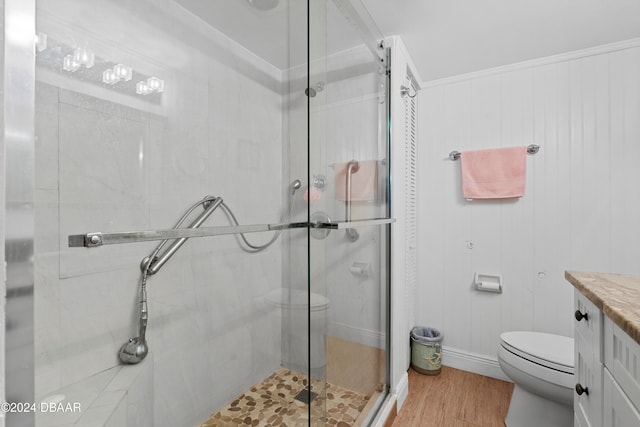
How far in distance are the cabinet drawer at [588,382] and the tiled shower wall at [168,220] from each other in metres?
1.10

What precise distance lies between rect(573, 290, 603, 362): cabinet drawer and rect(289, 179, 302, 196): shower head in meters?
1.06

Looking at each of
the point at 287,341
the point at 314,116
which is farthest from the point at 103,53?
the point at 287,341

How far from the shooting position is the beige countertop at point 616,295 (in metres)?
0.73

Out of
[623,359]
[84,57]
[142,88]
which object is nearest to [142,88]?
[142,88]

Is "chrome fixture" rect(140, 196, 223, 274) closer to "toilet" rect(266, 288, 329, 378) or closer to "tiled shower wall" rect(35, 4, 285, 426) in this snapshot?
"tiled shower wall" rect(35, 4, 285, 426)

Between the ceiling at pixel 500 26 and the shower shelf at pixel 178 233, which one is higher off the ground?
the ceiling at pixel 500 26

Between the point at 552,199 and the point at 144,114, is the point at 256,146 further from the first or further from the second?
the point at 552,199

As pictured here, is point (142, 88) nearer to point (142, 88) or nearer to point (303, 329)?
point (142, 88)

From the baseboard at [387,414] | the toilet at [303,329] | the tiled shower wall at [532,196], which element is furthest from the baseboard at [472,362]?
the toilet at [303,329]

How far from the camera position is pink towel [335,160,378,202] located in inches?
52.2

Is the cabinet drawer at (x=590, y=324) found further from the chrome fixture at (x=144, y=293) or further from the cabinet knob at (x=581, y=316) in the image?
the chrome fixture at (x=144, y=293)

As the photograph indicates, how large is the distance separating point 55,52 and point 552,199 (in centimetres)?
255

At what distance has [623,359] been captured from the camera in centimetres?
78

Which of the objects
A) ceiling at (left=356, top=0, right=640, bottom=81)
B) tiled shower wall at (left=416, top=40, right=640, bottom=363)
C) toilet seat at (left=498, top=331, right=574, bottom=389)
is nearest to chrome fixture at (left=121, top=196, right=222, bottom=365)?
ceiling at (left=356, top=0, right=640, bottom=81)
